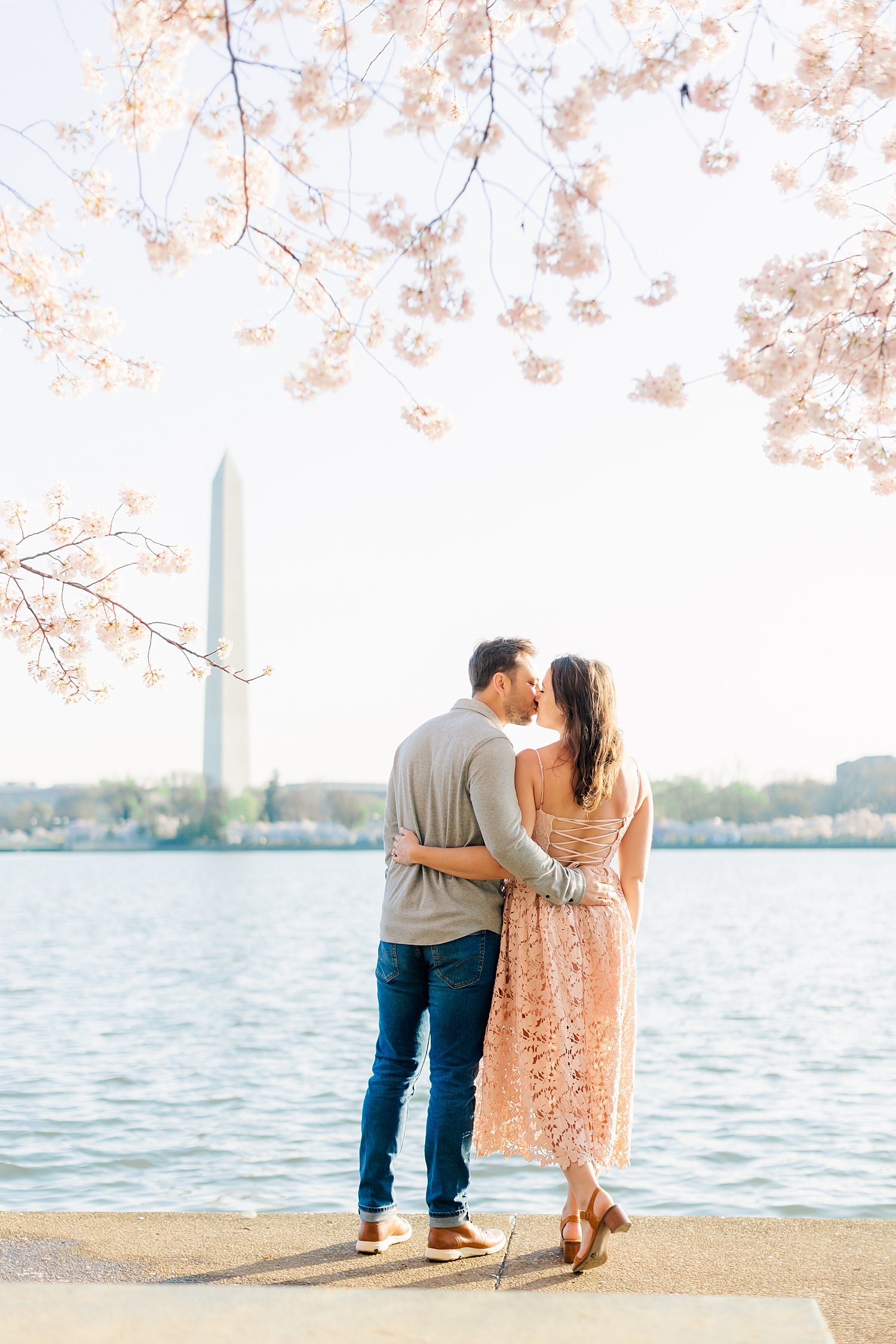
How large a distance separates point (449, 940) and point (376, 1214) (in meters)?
0.67

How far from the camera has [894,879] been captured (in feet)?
155

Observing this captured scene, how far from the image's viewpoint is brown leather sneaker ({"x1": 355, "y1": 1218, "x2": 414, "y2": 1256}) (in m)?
2.97

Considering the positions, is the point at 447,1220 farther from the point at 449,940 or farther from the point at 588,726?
the point at 588,726

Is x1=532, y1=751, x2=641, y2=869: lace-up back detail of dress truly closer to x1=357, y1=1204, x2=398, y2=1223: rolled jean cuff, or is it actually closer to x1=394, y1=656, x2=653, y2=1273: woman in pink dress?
x1=394, y1=656, x2=653, y2=1273: woman in pink dress

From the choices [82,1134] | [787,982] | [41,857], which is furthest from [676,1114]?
[41,857]

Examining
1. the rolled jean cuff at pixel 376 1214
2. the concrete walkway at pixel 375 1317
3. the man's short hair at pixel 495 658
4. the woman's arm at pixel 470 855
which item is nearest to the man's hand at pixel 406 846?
the woman's arm at pixel 470 855

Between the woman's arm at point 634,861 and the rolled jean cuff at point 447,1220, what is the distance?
807mm

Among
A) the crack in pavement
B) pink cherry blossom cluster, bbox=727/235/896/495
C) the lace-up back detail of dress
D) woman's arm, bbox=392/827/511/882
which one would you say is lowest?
the crack in pavement

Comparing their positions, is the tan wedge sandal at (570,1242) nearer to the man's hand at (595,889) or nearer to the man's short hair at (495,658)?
the man's hand at (595,889)

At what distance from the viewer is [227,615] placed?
43.8m

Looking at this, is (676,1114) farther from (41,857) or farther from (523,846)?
(41,857)

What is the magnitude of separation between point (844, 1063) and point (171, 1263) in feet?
27.1

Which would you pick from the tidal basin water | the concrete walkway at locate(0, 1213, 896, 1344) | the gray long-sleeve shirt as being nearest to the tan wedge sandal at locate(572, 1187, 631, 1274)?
the concrete walkway at locate(0, 1213, 896, 1344)

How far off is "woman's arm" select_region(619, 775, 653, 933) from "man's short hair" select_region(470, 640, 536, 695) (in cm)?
46
